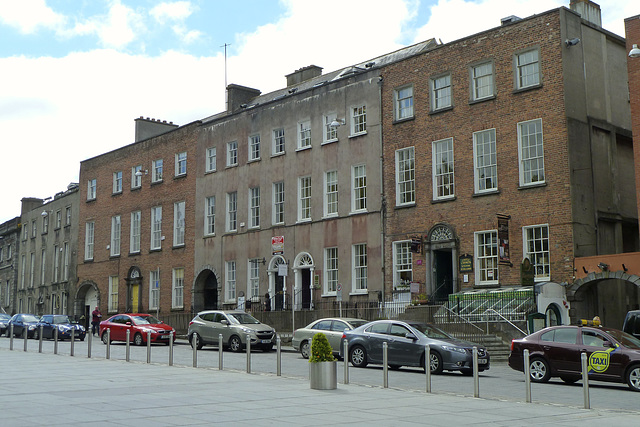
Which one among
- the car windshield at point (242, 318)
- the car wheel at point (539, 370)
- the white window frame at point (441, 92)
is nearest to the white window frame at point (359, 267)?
the car windshield at point (242, 318)

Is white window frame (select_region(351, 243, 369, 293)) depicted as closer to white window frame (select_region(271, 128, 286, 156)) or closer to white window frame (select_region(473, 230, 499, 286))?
white window frame (select_region(473, 230, 499, 286))

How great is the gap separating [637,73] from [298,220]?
55.9 ft

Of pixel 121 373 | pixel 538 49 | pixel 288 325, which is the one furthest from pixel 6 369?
pixel 538 49

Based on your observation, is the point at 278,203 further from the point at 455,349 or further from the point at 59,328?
the point at 455,349

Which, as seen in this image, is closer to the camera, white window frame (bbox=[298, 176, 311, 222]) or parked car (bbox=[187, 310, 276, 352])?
parked car (bbox=[187, 310, 276, 352])

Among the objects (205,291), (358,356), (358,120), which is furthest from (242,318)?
(205,291)

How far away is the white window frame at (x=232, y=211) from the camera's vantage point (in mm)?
41375

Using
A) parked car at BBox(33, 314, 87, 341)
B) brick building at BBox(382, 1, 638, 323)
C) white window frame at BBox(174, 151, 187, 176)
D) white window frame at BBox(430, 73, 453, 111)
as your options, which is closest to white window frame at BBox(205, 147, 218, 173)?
white window frame at BBox(174, 151, 187, 176)

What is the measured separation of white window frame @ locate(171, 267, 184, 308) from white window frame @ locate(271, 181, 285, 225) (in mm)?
8151

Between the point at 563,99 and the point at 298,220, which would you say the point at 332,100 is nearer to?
the point at 298,220

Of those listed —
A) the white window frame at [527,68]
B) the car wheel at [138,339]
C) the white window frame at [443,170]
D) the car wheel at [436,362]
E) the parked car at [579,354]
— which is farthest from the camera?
the car wheel at [138,339]

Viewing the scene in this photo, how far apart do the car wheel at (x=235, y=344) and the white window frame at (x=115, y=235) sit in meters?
23.4

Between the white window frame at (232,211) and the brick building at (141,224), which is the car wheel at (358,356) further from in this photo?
the brick building at (141,224)

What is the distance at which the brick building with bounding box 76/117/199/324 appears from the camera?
146ft
